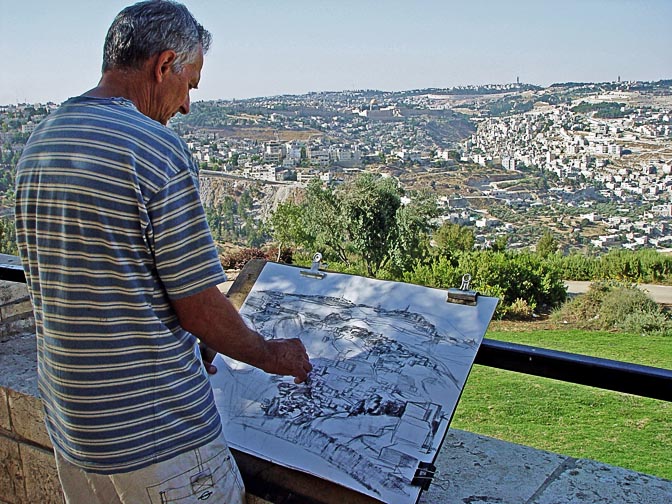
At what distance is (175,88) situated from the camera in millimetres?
1007

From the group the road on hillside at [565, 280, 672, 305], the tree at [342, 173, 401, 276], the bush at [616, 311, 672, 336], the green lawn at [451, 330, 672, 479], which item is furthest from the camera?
the tree at [342, 173, 401, 276]

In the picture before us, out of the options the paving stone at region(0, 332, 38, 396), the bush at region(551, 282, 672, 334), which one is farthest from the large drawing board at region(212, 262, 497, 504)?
the bush at region(551, 282, 672, 334)

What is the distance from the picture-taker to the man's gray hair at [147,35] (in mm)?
950

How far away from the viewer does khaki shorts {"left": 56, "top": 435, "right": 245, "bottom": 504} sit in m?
1.00

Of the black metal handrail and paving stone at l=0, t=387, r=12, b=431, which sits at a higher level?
the black metal handrail

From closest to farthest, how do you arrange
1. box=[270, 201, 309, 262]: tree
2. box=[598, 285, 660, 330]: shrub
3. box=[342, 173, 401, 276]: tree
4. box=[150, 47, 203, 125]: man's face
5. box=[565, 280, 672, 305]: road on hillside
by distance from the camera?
box=[150, 47, 203, 125]: man's face
box=[598, 285, 660, 330]: shrub
box=[565, 280, 672, 305]: road on hillside
box=[342, 173, 401, 276]: tree
box=[270, 201, 309, 262]: tree

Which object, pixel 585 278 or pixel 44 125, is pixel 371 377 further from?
pixel 585 278

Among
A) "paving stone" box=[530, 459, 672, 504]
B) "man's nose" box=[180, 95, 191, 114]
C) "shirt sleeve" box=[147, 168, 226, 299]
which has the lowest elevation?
"paving stone" box=[530, 459, 672, 504]

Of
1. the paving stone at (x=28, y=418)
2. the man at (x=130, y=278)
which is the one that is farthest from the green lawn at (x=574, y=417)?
the man at (x=130, y=278)

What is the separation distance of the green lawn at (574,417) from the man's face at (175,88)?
5.39 m

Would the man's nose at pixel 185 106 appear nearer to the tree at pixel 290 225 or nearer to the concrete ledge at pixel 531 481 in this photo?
the concrete ledge at pixel 531 481

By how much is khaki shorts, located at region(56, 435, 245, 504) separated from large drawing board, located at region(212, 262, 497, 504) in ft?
0.38

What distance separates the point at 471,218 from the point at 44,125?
1789 cm

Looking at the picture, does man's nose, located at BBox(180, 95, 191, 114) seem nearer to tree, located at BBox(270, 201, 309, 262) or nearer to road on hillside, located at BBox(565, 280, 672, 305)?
road on hillside, located at BBox(565, 280, 672, 305)
